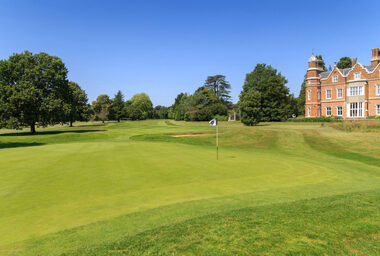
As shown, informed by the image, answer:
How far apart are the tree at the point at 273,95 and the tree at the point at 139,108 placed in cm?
6937

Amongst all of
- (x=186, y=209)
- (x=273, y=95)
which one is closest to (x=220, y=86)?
(x=273, y=95)

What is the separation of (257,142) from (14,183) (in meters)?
25.0

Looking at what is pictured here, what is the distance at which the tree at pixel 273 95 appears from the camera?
7012cm

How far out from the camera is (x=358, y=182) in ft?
35.9

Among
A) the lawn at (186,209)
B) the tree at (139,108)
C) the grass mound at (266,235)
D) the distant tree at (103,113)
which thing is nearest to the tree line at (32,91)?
the lawn at (186,209)

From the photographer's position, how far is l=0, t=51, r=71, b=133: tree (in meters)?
41.8

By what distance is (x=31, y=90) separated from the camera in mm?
42344

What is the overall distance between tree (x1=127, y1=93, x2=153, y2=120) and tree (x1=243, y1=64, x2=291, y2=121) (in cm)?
6937

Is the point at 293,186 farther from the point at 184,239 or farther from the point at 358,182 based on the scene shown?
the point at 184,239

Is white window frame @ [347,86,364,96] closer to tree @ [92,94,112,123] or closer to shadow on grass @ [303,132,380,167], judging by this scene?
shadow on grass @ [303,132,380,167]

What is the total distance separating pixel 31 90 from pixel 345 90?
67104 mm

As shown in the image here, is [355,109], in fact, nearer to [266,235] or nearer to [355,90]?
[355,90]

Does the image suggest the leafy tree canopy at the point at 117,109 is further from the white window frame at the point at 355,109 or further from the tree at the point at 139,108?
the white window frame at the point at 355,109

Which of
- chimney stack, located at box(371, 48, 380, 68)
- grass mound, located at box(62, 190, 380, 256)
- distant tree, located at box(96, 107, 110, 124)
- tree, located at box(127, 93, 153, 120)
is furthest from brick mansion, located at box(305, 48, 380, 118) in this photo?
tree, located at box(127, 93, 153, 120)
